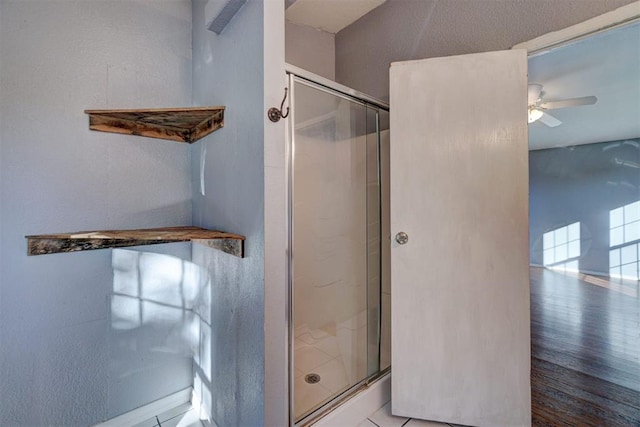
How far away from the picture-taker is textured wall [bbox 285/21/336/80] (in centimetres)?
206

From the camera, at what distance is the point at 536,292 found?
10.9ft

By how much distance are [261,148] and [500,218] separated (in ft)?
3.71

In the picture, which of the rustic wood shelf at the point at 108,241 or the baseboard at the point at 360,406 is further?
the baseboard at the point at 360,406

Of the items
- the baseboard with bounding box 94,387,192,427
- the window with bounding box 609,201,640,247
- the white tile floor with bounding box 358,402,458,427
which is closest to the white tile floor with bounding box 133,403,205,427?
the baseboard with bounding box 94,387,192,427

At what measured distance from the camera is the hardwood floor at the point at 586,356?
56.7 inches

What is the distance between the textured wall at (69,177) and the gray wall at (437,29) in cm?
125

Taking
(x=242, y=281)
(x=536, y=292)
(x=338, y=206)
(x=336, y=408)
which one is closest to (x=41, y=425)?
(x=242, y=281)

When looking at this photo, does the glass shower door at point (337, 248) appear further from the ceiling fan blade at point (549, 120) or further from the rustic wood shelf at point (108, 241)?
the ceiling fan blade at point (549, 120)

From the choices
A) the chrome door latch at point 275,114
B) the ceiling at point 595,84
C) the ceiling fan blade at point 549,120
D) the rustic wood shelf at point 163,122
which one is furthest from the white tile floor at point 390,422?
the ceiling fan blade at point 549,120

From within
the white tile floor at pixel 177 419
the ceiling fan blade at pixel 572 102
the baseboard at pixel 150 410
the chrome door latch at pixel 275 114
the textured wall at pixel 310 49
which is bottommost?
the white tile floor at pixel 177 419

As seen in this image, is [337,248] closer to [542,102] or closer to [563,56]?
[563,56]

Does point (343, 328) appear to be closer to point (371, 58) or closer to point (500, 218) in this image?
point (500, 218)

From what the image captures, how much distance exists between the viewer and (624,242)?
324cm

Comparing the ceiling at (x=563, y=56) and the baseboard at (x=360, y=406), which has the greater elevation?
the ceiling at (x=563, y=56)
